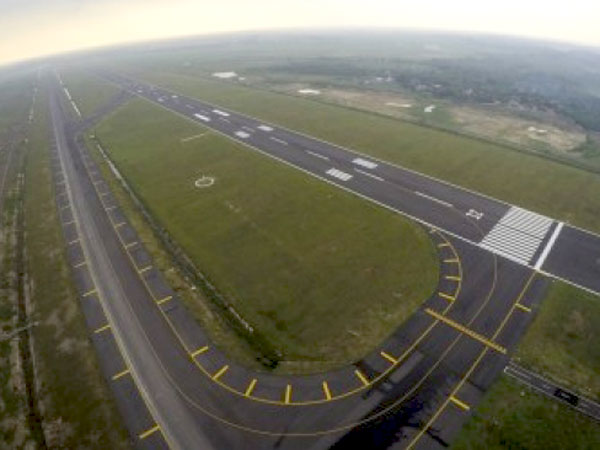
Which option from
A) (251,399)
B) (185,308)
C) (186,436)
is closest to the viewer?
(186,436)

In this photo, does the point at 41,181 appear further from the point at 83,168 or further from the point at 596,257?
the point at 596,257

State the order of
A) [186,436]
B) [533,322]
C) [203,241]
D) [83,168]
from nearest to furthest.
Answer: [186,436]
[533,322]
[203,241]
[83,168]

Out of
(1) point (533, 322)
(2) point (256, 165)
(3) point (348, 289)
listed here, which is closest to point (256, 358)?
(3) point (348, 289)

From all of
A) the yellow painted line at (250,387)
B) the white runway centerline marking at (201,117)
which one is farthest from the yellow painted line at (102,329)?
the white runway centerline marking at (201,117)

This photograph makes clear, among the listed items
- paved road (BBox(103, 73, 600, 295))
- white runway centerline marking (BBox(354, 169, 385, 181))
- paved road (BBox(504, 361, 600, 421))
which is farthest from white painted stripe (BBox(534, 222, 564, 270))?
white runway centerline marking (BBox(354, 169, 385, 181))

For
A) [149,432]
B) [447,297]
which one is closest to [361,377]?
[447,297]

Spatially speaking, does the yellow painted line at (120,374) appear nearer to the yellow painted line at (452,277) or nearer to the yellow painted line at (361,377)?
the yellow painted line at (361,377)

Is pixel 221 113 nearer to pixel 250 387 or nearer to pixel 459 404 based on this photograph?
pixel 250 387

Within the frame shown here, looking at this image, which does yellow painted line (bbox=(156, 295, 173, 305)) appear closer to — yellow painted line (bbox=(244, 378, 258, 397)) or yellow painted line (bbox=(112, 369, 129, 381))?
yellow painted line (bbox=(112, 369, 129, 381))
